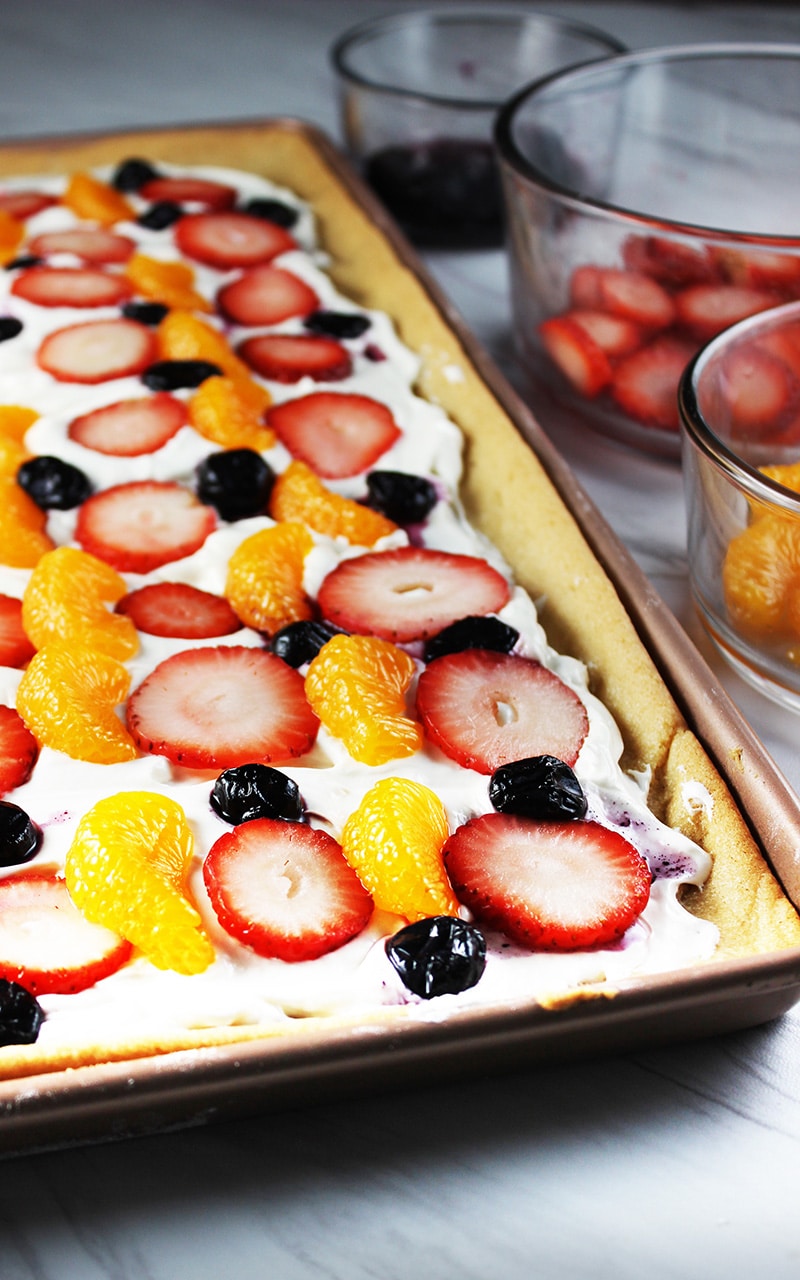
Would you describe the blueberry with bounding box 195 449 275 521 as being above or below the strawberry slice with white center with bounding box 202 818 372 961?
above

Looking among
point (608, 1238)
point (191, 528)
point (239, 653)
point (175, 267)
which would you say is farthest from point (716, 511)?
point (175, 267)

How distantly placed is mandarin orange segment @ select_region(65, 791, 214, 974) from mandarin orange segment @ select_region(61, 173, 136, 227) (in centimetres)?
161

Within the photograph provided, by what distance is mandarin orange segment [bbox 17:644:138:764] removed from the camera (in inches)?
55.7

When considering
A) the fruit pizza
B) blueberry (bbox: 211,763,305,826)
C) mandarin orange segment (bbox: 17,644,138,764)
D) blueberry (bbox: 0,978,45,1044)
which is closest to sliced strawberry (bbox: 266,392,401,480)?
the fruit pizza

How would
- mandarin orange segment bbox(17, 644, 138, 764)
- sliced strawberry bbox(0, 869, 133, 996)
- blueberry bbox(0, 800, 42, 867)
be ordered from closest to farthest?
sliced strawberry bbox(0, 869, 133, 996) → blueberry bbox(0, 800, 42, 867) → mandarin orange segment bbox(17, 644, 138, 764)

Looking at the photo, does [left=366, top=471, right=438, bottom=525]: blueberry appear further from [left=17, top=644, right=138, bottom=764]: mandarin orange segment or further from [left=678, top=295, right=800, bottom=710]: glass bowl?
[left=17, top=644, right=138, bottom=764]: mandarin orange segment

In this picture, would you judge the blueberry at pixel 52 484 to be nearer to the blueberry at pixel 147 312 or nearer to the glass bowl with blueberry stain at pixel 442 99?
the blueberry at pixel 147 312

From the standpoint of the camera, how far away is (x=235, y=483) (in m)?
1.87

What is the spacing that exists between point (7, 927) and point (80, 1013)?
4.5 inches

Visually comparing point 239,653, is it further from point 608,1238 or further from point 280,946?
point 608,1238

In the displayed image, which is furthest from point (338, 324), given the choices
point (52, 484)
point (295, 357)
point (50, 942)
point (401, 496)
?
point (50, 942)

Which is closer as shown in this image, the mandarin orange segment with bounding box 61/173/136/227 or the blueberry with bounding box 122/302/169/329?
the blueberry with bounding box 122/302/169/329

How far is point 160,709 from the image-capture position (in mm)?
1488

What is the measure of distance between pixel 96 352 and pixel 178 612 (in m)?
0.69
